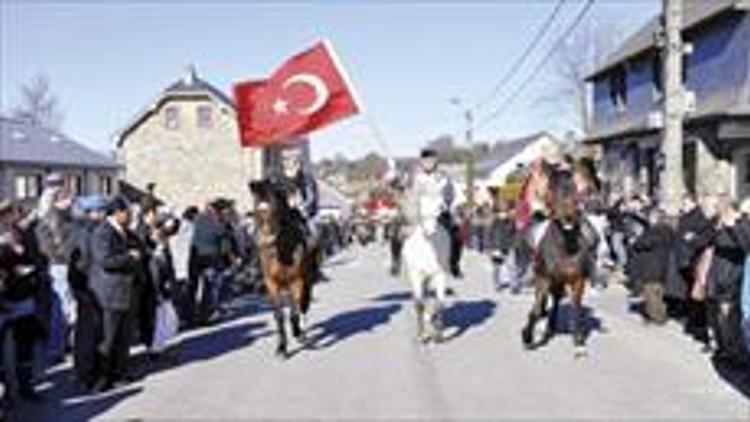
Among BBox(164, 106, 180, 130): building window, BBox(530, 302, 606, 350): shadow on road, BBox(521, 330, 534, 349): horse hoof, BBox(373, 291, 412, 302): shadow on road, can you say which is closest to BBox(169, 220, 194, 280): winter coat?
BBox(373, 291, 412, 302): shadow on road

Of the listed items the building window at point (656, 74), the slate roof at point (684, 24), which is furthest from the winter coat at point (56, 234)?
the building window at point (656, 74)

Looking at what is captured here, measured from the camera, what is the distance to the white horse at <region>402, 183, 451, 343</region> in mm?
14188

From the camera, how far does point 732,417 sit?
9641 mm

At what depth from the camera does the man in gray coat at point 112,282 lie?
11.4 meters

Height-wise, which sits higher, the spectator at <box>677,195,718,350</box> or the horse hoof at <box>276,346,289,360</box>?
the spectator at <box>677,195,718,350</box>

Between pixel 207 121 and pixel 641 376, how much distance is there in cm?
5335

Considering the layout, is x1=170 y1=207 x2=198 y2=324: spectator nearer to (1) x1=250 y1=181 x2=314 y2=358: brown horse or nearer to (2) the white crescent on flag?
(2) the white crescent on flag

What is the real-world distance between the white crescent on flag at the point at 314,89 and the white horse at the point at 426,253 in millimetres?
3049

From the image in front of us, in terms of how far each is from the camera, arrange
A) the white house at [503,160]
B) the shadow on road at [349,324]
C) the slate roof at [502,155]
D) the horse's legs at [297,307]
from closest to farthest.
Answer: the horse's legs at [297,307]
the shadow on road at [349,324]
the white house at [503,160]
the slate roof at [502,155]

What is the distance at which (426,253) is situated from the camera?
46.7 ft

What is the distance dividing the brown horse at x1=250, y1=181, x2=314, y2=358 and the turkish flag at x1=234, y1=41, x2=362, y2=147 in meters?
3.36

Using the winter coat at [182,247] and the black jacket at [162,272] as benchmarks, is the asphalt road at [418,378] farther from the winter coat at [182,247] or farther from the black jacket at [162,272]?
the winter coat at [182,247]

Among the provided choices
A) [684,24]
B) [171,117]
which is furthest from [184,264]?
[171,117]

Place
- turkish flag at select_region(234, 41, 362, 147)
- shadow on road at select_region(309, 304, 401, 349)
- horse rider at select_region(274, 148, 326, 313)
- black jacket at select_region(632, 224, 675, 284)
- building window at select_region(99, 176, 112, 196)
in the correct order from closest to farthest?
horse rider at select_region(274, 148, 326, 313), shadow on road at select_region(309, 304, 401, 349), black jacket at select_region(632, 224, 675, 284), turkish flag at select_region(234, 41, 362, 147), building window at select_region(99, 176, 112, 196)
